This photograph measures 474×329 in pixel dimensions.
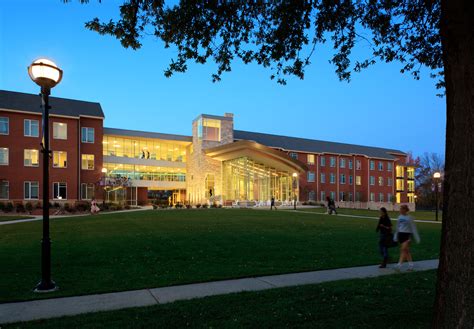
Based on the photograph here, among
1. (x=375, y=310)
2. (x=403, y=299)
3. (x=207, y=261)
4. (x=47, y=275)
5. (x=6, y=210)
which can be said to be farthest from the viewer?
(x=6, y=210)

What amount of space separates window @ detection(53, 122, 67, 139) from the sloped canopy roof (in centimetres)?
1657

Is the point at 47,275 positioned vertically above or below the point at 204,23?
below

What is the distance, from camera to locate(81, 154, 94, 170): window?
136 feet

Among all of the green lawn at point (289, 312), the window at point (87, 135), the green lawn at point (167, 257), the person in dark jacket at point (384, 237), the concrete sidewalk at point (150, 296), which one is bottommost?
the green lawn at point (167, 257)

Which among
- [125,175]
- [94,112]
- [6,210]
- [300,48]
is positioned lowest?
[6,210]

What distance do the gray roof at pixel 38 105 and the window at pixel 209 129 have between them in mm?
12831

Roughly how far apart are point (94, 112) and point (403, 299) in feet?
141

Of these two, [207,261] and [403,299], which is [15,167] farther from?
[403,299]

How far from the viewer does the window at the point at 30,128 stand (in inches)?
1496

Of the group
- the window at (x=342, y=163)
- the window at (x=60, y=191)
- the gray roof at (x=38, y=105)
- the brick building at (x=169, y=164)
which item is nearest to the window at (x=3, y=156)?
the brick building at (x=169, y=164)

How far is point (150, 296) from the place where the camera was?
6.08 meters

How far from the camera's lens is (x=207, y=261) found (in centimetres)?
907

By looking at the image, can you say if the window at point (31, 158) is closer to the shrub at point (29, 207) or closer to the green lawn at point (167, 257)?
the shrub at point (29, 207)

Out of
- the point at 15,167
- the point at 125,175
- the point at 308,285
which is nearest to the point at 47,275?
the point at 308,285
